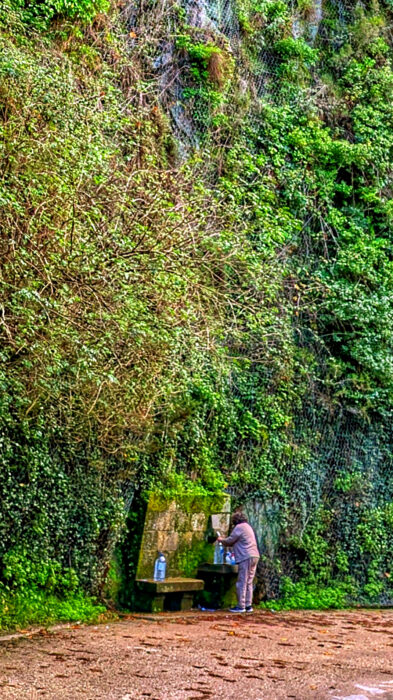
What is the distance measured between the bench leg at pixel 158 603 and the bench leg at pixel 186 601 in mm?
311

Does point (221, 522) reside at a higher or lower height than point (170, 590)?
higher

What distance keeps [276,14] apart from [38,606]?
39.6 ft

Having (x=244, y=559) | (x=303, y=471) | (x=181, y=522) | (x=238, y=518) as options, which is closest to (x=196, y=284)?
(x=181, y=522)

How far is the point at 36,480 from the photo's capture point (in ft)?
30.4

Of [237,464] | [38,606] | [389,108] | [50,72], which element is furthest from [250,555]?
[389,108]

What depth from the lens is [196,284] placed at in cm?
930

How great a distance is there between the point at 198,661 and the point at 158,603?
353 centimetres

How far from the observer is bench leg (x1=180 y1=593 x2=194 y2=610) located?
11047 millimetres

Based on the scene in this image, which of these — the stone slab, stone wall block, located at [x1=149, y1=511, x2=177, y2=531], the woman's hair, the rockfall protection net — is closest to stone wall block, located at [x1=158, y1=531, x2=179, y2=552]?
stone wall block, located at [x1=149, y1=511, x2=177, y2=531]

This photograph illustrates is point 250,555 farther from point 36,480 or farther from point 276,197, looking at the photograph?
point 276,197

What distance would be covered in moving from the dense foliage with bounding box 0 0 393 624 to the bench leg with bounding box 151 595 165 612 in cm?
83

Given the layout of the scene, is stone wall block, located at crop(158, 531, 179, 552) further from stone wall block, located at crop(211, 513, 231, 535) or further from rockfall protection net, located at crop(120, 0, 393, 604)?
rockfall protection net, located at crop(120, 0, 393, 604)

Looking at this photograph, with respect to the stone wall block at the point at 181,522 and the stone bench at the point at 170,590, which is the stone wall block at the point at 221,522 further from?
the stone bench at the point at 170,590

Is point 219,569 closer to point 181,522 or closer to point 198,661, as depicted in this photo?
point 181,522
